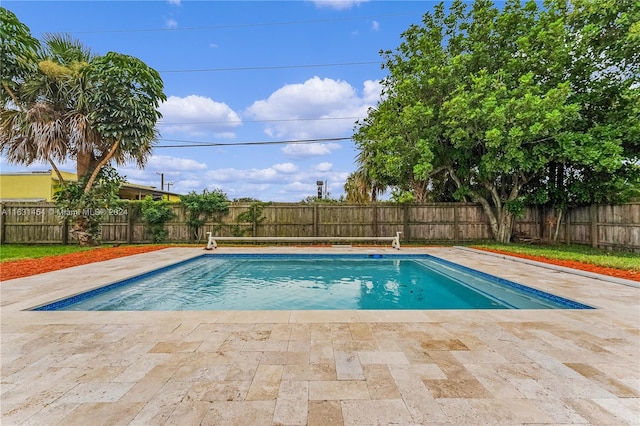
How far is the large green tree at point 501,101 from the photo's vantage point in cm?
843

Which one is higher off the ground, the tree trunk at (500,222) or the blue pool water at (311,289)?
the tree trunk at (500,222)

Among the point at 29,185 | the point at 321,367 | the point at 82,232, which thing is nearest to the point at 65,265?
the point at 82,232

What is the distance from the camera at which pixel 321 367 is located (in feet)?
7.45

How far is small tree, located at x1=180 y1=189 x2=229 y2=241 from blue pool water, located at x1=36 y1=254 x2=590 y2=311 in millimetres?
3665

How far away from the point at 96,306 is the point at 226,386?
333 cm

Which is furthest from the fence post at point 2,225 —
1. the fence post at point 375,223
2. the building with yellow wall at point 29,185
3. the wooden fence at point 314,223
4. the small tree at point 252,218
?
the fence post at point 375,223

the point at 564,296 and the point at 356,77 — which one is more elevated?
the point at 356,77

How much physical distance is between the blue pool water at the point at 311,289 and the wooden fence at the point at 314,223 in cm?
364

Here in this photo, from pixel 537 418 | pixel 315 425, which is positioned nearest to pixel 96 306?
pixel 315 425

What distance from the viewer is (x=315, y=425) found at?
1.64m

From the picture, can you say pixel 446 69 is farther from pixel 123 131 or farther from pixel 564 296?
pixel 123 131

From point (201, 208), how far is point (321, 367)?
10655mm

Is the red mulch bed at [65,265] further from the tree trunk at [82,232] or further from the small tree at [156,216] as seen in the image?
the small tree at [156,216]

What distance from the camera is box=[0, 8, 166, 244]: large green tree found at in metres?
8.95
